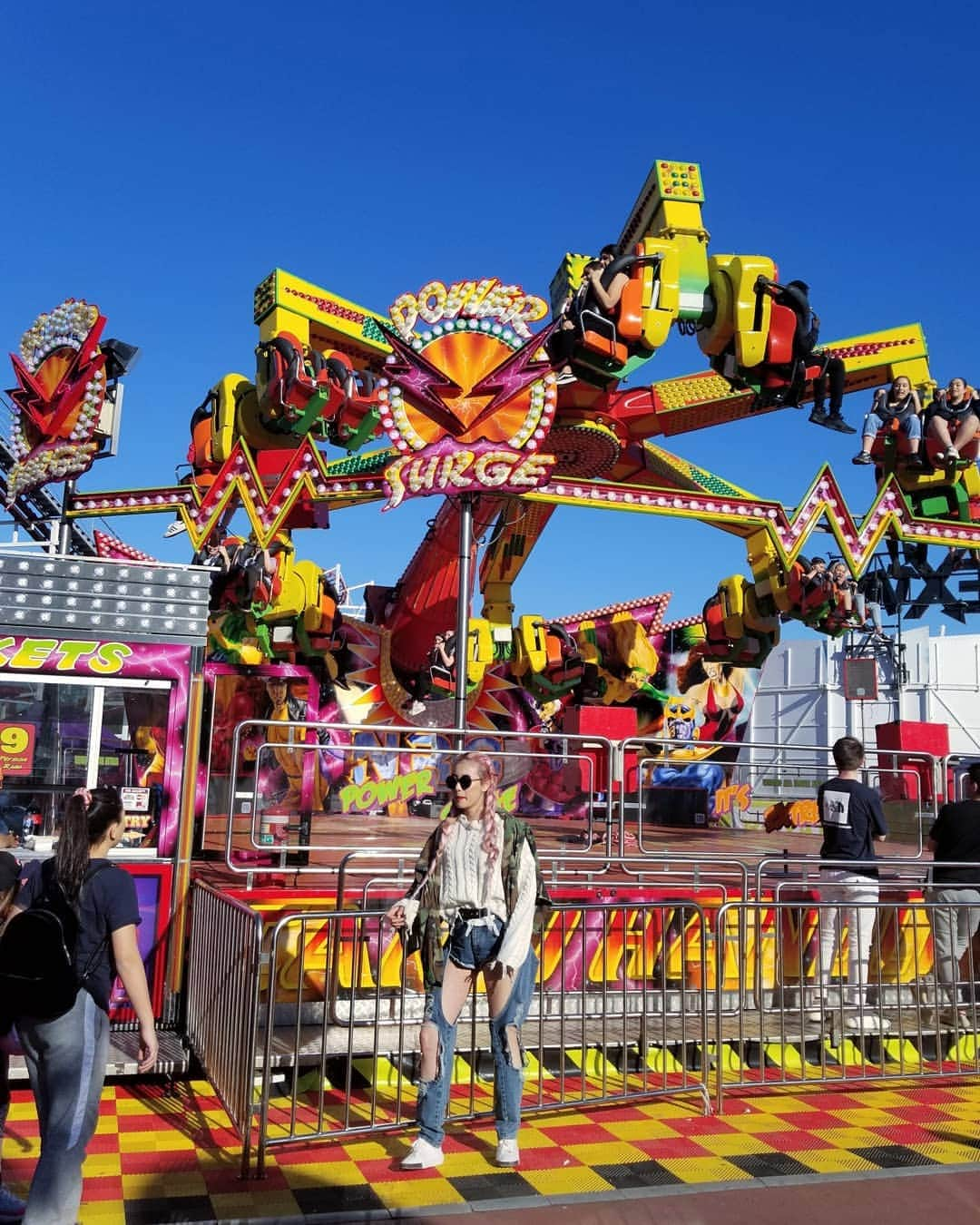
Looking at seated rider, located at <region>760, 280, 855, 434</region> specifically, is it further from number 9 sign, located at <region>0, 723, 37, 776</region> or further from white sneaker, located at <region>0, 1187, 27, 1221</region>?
white sneaker, located at <region>0, 1187, 27, 1221</region>

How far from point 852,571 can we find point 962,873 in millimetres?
11890

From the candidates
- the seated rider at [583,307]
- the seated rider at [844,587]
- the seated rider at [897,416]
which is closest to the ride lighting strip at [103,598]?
the seated rider at [583,307]

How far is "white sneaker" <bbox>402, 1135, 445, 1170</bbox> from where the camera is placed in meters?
5.02

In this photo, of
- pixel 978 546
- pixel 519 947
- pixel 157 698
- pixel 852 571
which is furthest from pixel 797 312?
pixel 519 947

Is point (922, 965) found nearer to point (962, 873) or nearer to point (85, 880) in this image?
point (962, 873)

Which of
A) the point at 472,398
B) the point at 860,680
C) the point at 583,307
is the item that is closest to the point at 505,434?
the point at 472,398

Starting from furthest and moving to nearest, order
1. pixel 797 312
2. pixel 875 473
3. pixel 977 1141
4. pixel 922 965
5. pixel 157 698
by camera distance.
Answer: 1. pixel 875 473
2. pixel 797 312
3. pixel 922 965
4. pixel 157 698
5. pixel 977 1141

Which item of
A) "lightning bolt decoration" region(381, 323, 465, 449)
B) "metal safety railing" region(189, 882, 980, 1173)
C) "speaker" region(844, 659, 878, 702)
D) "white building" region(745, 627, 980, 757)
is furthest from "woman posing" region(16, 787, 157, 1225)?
"white building" region(745, 627, 980, 757)

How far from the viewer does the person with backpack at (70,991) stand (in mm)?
3930

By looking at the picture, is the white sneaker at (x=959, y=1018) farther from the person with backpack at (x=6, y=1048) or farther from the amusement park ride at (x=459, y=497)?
the person with backpack at (x=6, y=1048)

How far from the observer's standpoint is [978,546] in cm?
2055

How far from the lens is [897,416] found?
747 inches

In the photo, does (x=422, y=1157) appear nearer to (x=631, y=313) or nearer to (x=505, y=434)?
(x=505, y=434)

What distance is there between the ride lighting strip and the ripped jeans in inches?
131
